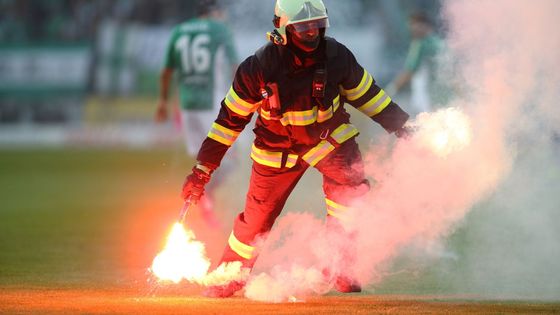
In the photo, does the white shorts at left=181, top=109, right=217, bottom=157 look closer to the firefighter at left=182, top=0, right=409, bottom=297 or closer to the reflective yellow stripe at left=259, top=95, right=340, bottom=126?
the firefighter at left=182, top=0, right=409, bottom=297

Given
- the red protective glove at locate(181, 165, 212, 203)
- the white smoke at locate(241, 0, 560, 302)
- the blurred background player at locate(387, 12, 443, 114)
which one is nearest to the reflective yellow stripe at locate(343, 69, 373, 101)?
the white smoke at locate(241, 0, 560, 302)

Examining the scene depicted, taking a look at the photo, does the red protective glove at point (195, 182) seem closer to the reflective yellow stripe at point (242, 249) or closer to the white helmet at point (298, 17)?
the reflective yellow stripe at point (242, 249)

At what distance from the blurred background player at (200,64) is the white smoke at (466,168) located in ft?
13.1

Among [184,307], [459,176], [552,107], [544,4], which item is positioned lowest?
[184,307]

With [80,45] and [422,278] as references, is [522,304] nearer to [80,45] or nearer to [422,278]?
[422,278]

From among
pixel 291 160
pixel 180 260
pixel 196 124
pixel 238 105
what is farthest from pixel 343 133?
pixel 196 124

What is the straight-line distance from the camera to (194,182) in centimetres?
819

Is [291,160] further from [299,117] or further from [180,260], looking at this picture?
[180,260]

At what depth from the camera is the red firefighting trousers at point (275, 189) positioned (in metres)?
8.37

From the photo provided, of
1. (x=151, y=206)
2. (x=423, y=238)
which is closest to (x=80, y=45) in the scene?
(x=151, y=206)

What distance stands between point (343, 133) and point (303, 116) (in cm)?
48

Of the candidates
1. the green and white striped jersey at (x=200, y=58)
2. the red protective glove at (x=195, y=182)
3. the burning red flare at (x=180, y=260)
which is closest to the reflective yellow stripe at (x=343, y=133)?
the red protective glove at (x=195, y=182)

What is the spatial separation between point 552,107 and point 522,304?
1890 millimetres

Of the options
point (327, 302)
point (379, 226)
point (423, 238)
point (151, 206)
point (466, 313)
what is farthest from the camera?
point (151, 206)
